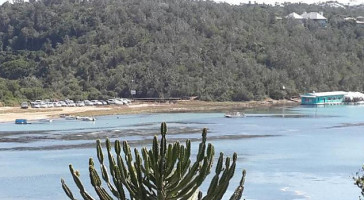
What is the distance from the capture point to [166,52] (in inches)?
4619

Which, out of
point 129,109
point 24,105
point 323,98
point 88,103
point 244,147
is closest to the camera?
point 244,147

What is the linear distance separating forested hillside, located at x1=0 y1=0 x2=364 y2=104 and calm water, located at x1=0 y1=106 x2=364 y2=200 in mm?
22248

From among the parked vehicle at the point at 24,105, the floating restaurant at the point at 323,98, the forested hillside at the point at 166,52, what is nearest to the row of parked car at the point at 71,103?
the parked vehicle at the point at 24,105

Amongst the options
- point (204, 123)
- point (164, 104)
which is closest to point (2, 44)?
point (164, 104)

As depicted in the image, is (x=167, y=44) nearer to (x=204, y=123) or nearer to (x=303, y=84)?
(x=303, y=84)

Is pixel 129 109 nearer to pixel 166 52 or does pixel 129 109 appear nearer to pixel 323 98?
pixel 166 52

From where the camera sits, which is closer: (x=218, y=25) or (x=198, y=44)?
(x=198, y=44)

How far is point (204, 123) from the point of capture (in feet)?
241

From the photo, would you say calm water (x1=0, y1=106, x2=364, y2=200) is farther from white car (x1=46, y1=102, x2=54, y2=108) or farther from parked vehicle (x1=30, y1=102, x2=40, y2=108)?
white car (x1=46, y1=102, x2=54, y2=108)

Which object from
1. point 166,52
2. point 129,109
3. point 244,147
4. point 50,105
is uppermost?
point 166,52

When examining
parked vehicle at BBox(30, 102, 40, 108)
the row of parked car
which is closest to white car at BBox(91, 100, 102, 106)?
the row of parked car

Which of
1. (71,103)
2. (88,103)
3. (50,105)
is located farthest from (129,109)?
(50,105)

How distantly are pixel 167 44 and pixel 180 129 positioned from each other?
57.7 metres

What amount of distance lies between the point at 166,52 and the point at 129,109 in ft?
85.0
